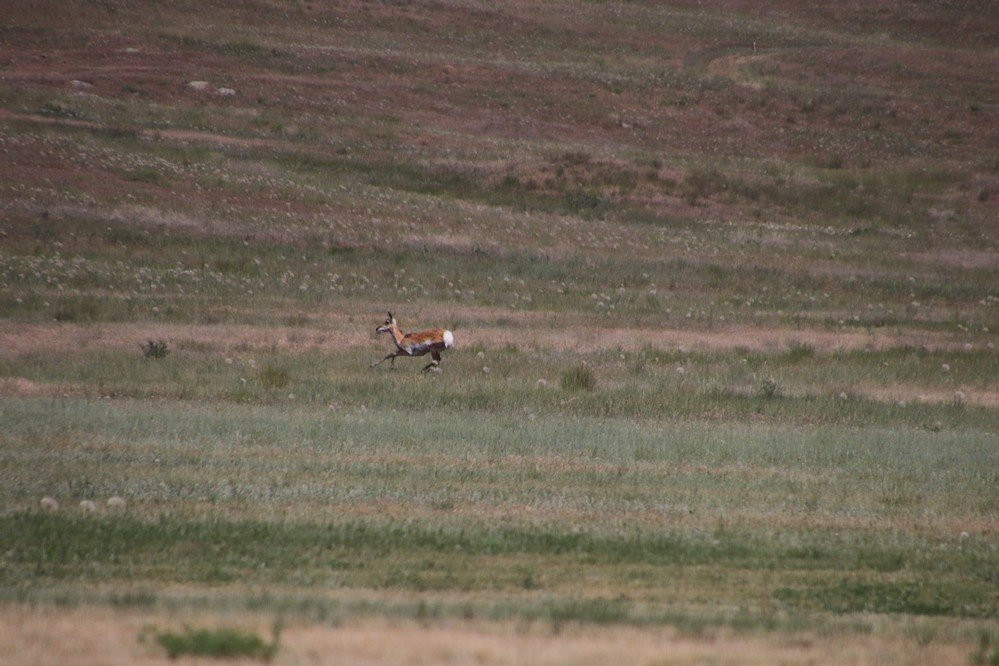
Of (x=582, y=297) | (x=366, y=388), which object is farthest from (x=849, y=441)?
(x=582, y=297)

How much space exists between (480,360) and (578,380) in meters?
2.20

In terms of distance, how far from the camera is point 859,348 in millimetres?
23766

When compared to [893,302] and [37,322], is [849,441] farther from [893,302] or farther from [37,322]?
[893,302]

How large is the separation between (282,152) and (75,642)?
3699 centimetres

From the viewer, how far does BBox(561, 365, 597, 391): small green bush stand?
1867 cm

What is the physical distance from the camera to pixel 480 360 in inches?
805

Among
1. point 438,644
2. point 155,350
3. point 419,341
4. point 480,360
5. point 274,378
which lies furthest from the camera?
point 480,360

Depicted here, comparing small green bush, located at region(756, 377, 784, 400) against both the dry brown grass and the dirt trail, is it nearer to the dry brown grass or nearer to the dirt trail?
the dry brown grass

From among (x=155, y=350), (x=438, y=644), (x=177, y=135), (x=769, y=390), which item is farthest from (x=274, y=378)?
(x=177, y=135)

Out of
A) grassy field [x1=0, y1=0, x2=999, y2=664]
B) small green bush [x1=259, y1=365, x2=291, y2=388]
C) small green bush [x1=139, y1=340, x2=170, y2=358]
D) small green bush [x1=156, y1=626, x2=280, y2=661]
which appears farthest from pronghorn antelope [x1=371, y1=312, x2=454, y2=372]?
small green bush [x1=156, y1=626, x2=280, y2=661]

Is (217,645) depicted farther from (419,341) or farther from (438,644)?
(419,341)

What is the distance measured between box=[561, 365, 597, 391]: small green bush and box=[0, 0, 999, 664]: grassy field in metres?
0.34

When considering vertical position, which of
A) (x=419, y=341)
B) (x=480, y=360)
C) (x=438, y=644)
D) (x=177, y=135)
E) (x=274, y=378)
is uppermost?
(x=177, y=135)

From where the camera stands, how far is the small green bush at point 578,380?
18672 mm
